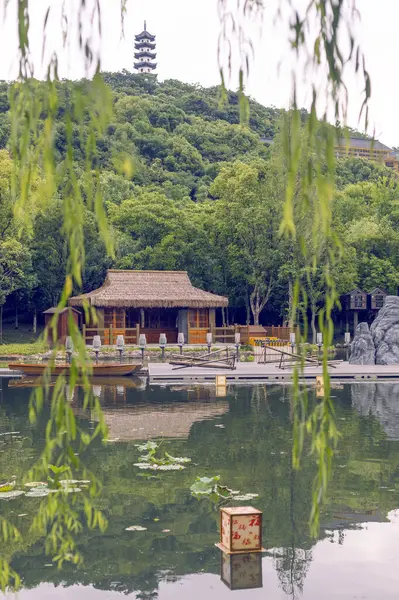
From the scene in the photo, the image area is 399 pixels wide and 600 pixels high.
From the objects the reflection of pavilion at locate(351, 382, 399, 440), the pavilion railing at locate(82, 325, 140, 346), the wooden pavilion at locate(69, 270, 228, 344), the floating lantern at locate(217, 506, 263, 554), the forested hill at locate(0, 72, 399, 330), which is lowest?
the reflection of pavilion at locate(351, 382, 399, 440)

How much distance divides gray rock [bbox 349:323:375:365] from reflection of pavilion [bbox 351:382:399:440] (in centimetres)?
435

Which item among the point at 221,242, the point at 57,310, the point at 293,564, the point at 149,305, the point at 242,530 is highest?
the point at 221,242

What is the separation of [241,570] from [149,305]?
84.9 feet

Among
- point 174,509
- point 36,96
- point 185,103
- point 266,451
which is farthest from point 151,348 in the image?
point 185,103

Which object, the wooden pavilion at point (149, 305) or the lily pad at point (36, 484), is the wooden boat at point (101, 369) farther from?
the lily pad at point (36, 484)

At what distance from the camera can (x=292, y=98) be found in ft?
8.61

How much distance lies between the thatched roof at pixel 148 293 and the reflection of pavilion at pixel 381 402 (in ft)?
40.4

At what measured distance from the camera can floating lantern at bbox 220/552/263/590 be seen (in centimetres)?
591

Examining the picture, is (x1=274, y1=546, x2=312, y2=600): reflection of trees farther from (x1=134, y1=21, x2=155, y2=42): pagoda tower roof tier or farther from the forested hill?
(x1=134, y1=21, x2=155, y2=42): pagoda tower roof tier

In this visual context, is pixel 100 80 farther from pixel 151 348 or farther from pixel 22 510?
pixel 151 348

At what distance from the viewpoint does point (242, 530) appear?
21.1 ft

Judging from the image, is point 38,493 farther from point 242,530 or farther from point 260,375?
point 260,375

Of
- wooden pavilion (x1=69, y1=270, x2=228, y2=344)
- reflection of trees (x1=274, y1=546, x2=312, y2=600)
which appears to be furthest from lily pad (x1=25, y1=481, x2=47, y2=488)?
wooden pavilion (x1=69, y1=270, x2=228, y2=344)

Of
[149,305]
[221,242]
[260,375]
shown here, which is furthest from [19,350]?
[221,242]
